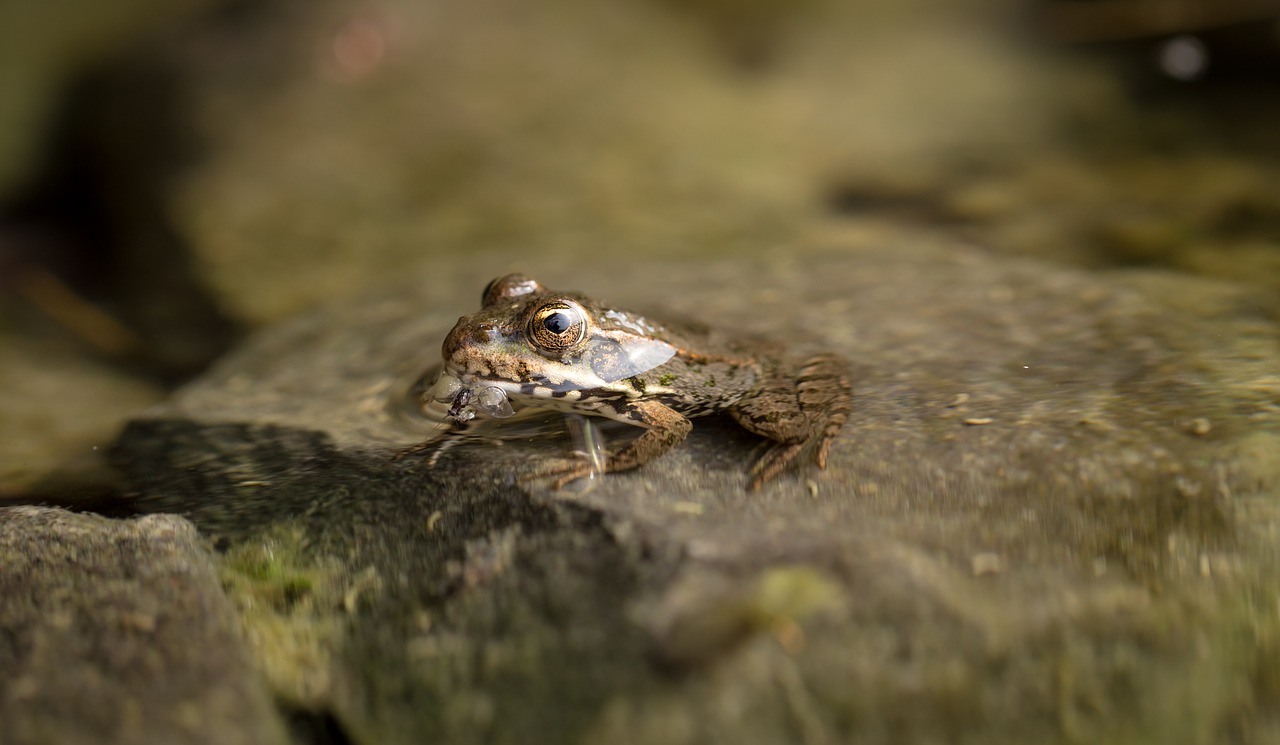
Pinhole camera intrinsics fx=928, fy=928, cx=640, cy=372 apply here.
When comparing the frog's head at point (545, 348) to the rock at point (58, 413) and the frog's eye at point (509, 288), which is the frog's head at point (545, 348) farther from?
the rock at point (58, 413)

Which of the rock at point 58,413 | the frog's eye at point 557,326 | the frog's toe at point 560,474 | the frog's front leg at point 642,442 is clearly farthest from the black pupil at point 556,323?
the rock at point 58,413

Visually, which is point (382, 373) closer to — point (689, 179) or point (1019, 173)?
point (689, 179)

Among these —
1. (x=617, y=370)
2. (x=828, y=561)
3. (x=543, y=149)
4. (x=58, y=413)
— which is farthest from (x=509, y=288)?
(x=543, y=149)

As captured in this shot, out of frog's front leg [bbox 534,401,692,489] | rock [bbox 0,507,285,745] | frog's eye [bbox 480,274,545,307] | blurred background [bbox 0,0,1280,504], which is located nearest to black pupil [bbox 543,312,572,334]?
frog's eye [bbox 480,274,545,307]

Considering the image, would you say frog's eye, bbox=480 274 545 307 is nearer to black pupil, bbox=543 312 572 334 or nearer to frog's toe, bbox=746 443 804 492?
black pupil, bbox=543 312 572 334

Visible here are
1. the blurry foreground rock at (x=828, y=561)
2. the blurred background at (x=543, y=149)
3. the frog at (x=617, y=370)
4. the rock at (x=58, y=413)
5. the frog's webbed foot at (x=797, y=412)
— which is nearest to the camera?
the blurry foreground rock at (x=828, y=561)

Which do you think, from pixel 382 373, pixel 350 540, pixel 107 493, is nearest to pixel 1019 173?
pixel 382 373
